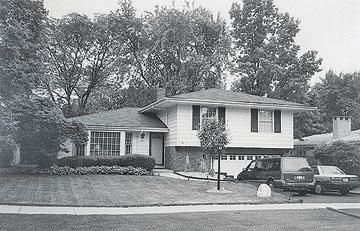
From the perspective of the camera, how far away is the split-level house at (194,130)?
23.4 m

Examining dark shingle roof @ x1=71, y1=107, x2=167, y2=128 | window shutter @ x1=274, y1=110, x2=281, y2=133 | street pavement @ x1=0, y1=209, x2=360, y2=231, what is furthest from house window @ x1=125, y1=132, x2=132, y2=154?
street pavement @ x1=0, y1=209, x2=360, y2=231

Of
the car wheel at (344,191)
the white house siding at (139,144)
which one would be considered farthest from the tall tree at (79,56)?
the car wheel at (344,191)

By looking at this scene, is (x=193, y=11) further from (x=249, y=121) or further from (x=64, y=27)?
(x=64, y=27)

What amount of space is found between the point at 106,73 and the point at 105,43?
498cm

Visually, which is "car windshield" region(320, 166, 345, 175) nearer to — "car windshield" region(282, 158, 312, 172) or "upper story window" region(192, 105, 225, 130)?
"car windshield" region(282, 158, 312, 172)

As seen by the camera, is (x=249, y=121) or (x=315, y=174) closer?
(x=315, y=174)

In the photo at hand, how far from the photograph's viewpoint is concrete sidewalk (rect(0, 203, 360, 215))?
10.9m

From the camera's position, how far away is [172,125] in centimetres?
2420

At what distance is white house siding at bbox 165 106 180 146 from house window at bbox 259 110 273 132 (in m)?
4.98

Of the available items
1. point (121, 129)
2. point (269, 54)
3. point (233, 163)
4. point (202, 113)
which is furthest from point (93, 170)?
point (269, 54)

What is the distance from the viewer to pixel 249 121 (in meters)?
24.6

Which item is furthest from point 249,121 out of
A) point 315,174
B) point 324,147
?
point 315,174

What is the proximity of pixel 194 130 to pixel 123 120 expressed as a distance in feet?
14.3

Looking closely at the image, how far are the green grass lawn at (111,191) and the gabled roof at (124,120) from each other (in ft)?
16.8
